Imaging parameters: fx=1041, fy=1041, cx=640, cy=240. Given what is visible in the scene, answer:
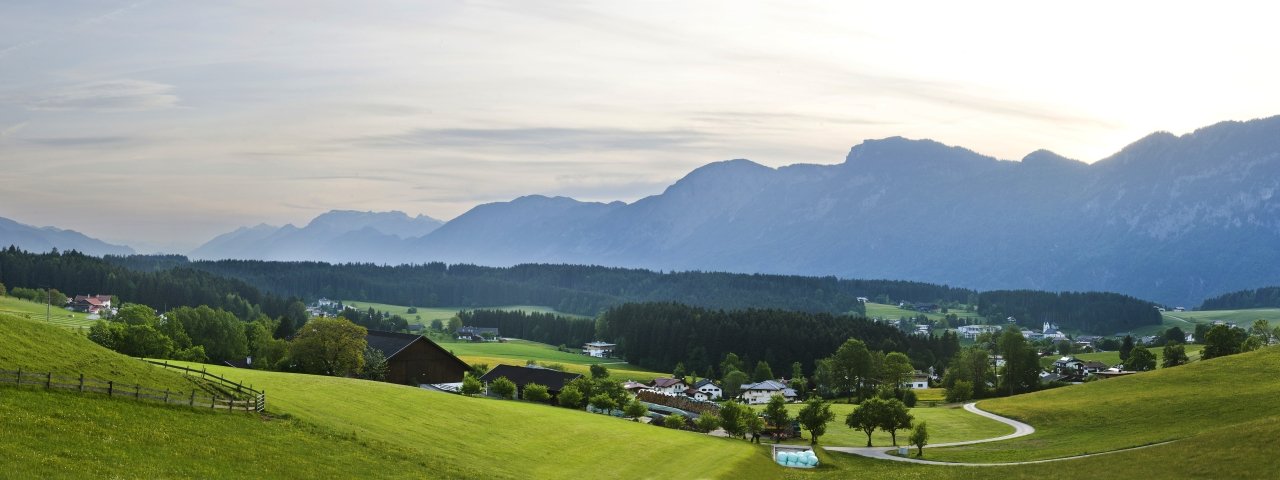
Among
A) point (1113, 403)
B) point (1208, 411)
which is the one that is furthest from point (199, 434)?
point (1113, 403)

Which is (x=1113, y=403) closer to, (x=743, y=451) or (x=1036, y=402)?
(x=1036, y=402)

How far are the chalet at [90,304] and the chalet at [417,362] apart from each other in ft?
321

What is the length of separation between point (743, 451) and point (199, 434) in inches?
1569

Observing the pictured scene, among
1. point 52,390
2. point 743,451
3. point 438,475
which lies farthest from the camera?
point 743,451

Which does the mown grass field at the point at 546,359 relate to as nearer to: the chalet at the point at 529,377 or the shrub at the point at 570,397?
the chalet at the point at 529,377

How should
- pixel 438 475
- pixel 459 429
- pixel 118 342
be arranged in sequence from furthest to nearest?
pixel 118 342
pixel 459 429
pixel 438 475

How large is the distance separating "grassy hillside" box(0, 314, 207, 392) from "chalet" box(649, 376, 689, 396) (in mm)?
95891

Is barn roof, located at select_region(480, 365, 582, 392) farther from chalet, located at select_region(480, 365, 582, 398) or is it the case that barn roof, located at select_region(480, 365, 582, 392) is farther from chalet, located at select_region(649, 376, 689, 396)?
chalet, located at select_region(649, 376, 689, 396)

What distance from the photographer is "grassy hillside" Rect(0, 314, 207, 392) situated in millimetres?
44356

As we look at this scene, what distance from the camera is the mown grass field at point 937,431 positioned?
85188mm

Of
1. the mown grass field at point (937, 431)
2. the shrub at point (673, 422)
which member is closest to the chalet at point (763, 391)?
the mown grass field at point (937, 431)

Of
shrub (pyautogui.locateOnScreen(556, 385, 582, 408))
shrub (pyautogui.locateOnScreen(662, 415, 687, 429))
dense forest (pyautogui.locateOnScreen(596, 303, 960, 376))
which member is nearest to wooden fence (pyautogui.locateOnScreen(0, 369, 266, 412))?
shrub (pyautogui.locateOnScreen(556, 385, 582, 408))

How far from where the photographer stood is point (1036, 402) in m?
102

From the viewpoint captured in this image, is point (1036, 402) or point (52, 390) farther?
point (1036, 402)
